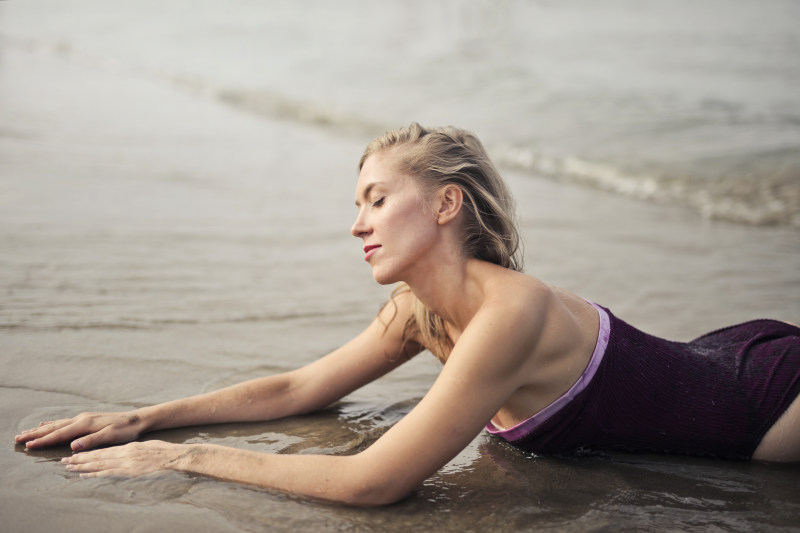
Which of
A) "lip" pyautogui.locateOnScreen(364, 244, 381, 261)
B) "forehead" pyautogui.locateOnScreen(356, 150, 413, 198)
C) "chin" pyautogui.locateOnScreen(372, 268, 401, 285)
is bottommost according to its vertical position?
"chin" pyautogui.locateOnScreen(372, 268, 401, 285)

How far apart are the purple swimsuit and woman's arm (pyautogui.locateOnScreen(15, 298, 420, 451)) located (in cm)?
56

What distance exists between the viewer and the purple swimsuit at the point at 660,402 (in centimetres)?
277

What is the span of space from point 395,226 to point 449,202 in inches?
8.1

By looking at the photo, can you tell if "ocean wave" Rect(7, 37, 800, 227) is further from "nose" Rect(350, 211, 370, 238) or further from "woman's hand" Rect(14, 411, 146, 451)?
"woman's hand" Rect(14, 411, 146, 451)

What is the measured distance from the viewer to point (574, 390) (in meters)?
2.72

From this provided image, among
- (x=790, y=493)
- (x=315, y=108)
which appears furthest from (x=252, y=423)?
(x=315, y=108)

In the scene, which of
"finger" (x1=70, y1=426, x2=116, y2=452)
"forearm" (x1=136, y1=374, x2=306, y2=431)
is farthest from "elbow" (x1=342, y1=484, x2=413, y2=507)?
"finger" (x1=70, y1=426, x2=116, y2=452)

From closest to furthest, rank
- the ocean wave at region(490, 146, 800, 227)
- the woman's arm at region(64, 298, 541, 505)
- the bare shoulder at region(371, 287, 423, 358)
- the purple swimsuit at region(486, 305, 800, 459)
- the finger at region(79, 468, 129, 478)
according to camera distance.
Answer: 1. the woman's arm at region(64, 298, 541, 505)
2. the finger at region(79, 468, 129, 478)
3. the purple swimsuit at region(486, 305, 800, 459)
4. the bare shoulder at region(371, 287, 423, 358)
5. the ocean wave at region(490, 146, 800, 227)

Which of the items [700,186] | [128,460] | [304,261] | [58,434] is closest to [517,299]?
[128,460]

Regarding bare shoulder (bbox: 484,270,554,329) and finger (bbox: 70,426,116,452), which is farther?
finger (bbox: 70,426,116,452)

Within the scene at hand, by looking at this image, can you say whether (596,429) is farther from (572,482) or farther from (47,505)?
(47,505)

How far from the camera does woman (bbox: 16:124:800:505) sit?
7.79 ft

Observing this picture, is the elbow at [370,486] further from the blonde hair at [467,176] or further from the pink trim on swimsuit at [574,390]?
the blonde hair at [467,176]

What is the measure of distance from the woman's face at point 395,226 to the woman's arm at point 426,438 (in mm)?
374
